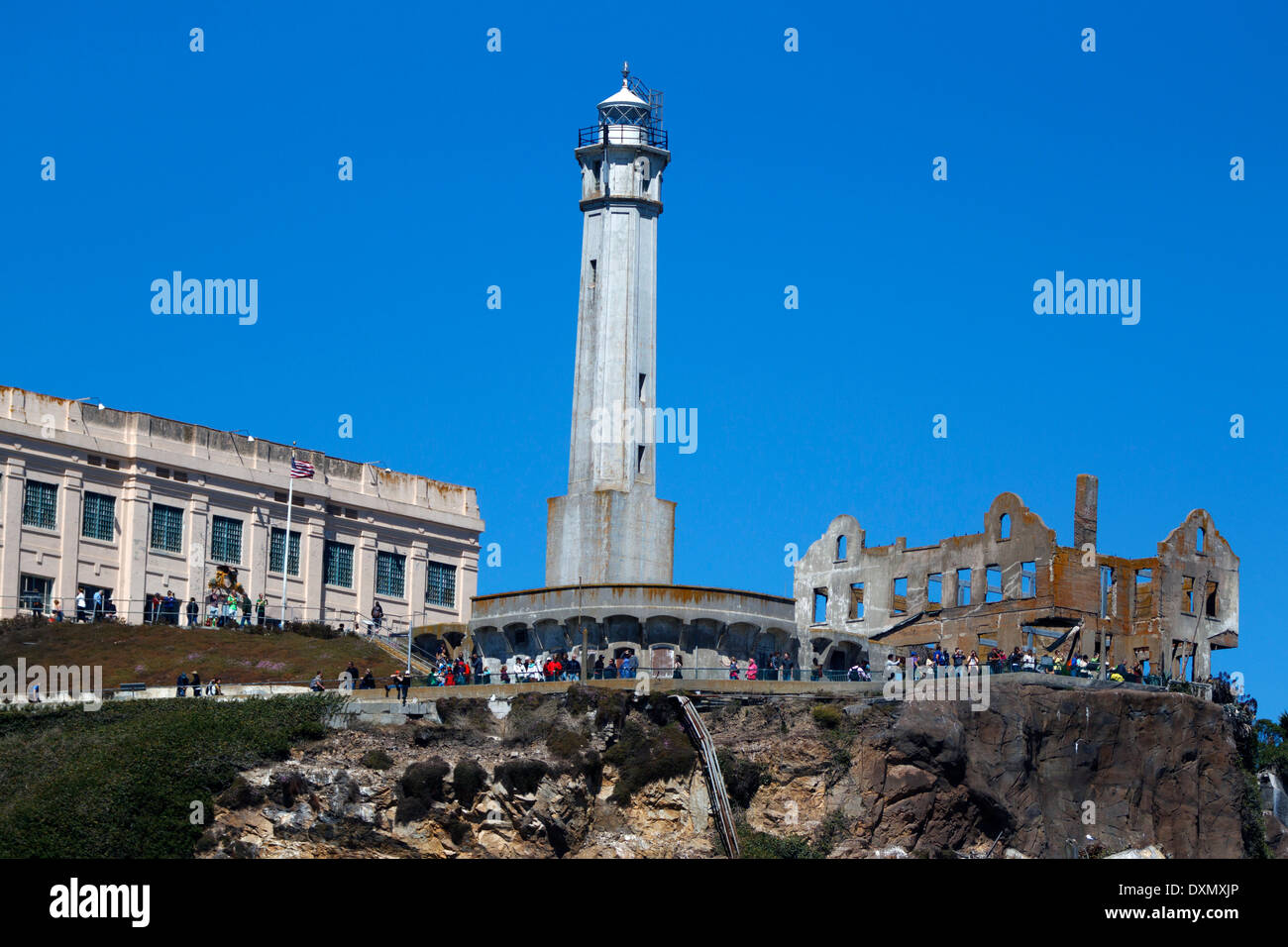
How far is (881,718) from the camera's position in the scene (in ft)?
270

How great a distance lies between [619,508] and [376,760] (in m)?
15.1

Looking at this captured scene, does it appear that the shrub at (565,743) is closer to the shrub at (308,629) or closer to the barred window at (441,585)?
the shrub at (308,629)

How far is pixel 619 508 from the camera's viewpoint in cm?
9069

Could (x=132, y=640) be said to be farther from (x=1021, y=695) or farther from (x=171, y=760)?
(x=1021, y=695)

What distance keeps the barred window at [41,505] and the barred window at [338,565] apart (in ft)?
40.5

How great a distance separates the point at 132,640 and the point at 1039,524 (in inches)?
1239

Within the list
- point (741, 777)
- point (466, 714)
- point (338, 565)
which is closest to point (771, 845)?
point (741, 777)

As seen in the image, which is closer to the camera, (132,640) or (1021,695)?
(1021,695)

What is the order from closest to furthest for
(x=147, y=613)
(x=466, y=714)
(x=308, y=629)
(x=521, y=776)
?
1. (x=521, y=776)
2. (x=466, y=714)
3. (x=147, y=613)
4. (x=308, y=629)

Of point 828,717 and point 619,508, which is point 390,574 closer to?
point 619,508

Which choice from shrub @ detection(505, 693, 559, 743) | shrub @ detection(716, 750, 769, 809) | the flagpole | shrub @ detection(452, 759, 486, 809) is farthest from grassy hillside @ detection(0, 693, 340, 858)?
the flagpole

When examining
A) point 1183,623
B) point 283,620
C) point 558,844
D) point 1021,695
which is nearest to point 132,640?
point 283,620

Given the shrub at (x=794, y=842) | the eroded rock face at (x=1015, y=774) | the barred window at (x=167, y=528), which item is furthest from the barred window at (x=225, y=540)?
the shrub at (x=794, y=842)
